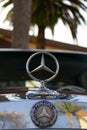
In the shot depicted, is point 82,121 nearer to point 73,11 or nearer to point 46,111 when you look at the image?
point 46,111

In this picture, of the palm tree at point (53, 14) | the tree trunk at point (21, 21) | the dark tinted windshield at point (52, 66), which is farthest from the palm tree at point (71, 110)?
the palm tree at point (53, 14)

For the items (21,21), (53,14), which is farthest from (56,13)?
(21,21)

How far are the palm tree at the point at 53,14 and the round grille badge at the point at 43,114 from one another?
20559mm

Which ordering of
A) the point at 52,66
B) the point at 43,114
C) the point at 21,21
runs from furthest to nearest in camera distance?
the point at 21,21 < the point at 52,66 < the point at 43,114

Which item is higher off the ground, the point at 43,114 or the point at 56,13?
the point at 43,114

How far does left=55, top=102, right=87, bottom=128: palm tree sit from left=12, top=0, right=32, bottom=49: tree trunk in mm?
8569

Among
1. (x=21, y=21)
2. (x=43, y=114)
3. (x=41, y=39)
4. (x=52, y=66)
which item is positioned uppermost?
(x=43, y=114)

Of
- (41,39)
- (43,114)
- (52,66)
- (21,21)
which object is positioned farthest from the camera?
(41,39)

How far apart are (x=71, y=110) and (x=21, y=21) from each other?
8732 millimetres

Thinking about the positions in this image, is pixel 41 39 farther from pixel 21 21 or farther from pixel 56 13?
pixel 21 21

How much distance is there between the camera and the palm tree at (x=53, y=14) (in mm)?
23987

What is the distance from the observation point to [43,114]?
2.63 meters

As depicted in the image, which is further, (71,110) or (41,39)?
(41,39)

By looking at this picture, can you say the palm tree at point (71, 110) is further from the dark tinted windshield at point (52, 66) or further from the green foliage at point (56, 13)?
the green foliage at point (56, 13)
